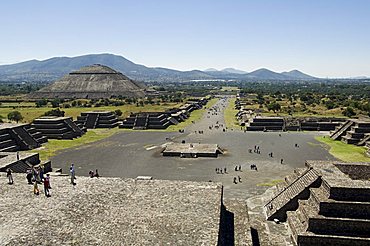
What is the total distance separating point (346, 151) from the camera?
44.6 m

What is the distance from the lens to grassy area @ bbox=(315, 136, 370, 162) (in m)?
40.5

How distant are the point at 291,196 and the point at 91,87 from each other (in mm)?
124556

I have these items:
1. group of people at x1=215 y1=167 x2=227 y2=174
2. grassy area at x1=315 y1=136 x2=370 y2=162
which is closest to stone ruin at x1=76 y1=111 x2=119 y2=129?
group of people at x1=215 y1=167 x2=227 y2=174

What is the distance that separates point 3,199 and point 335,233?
16630 mm

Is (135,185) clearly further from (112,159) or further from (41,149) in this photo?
(41,149)

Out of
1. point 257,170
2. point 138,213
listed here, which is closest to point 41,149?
point 257,170

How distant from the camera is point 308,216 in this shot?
18.5m

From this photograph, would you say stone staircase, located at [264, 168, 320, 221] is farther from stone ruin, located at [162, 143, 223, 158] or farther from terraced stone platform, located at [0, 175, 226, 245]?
stone ruin, located at [162, 143, 223, 158]

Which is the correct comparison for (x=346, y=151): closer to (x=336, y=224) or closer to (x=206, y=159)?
(x=206, y=159)

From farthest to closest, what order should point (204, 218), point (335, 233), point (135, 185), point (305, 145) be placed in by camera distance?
point (305, 145), point (135, 185), point (335, 233), point (204, 218)

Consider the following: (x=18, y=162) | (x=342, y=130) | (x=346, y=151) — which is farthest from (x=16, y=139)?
(x=342, y=130)

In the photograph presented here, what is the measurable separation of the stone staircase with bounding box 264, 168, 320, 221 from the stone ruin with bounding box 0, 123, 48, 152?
108 feet

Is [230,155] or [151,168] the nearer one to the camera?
[151,168]

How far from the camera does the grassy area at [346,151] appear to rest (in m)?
40.5
